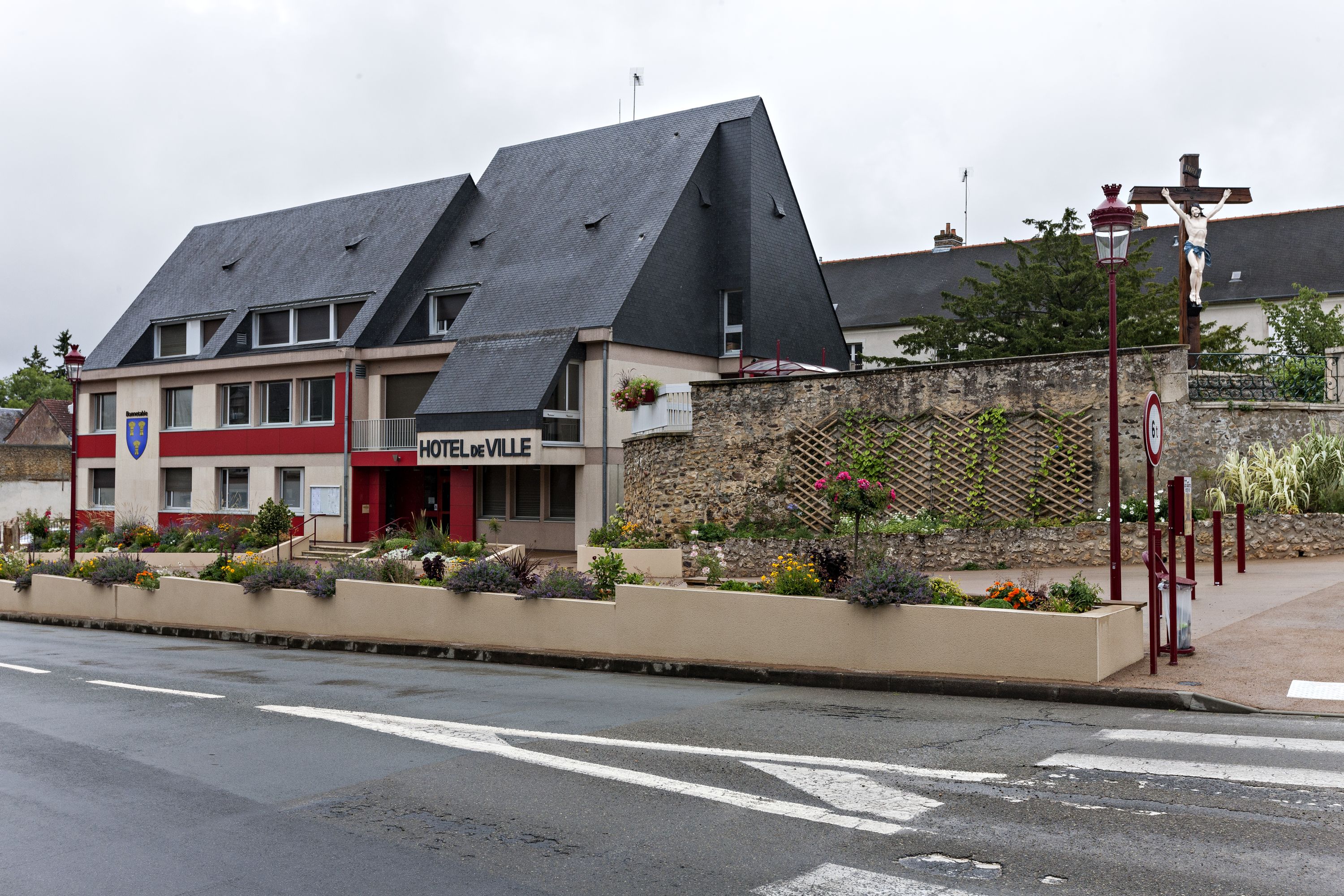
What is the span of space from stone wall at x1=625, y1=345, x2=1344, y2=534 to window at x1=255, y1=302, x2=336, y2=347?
1355cm

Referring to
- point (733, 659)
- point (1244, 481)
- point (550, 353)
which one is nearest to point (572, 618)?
point (733, 659)

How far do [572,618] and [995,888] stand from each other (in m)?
8.75

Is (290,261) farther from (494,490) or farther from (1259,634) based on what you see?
(1259,634)

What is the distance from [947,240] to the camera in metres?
46.2

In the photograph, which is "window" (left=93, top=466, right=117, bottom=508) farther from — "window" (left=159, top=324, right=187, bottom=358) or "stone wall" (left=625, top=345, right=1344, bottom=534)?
"stone wall" (left=625, top=345, right=1344, bottom=534)

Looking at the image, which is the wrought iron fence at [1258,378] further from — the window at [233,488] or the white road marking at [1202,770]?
the window at [233,488]

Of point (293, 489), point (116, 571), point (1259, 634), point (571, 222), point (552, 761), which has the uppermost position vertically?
point (571, 222)

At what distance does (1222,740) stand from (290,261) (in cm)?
3451

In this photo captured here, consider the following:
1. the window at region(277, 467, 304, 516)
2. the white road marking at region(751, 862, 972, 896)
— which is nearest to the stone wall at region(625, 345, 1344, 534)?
the window at region(277, 467, 304, 516)

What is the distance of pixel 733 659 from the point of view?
1164 centimetres

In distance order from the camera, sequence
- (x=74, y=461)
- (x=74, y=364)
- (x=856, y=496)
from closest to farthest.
Answer: 1. (x=856, y=496)
2. (x=74, y=364)
3. (x=74, y=461)

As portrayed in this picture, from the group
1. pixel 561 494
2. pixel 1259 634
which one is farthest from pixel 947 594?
pixel 561 494

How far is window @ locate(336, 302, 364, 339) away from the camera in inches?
1329

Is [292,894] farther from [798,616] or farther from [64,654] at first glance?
[64,654]
